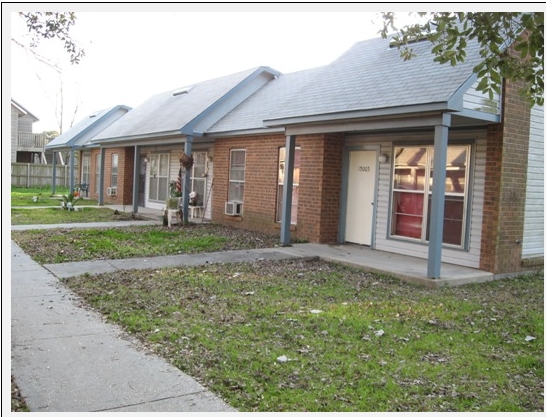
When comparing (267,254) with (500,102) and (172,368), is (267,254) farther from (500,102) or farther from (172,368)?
(172,368)

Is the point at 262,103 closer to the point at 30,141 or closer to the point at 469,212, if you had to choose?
the point at 469,212

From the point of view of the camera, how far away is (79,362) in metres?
5.01

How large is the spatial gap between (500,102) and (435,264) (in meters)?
3.11

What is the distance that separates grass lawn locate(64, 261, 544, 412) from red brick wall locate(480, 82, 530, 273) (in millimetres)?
734

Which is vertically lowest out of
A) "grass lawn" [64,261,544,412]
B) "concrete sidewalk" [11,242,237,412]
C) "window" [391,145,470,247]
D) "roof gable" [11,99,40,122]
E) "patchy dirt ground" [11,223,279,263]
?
"concrete sidewalk" [11,242,237,412]

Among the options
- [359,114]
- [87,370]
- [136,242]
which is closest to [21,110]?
[136,242]

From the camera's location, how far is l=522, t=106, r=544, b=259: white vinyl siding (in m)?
10.4

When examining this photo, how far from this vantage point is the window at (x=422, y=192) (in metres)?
10.5

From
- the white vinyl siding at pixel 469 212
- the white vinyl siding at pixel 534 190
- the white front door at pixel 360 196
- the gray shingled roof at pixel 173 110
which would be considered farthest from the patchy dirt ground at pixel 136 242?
the white vinyl siding at pixel 534 190

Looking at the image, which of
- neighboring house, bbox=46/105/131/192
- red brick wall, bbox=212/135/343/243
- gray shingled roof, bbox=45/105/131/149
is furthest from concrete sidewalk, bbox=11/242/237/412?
gray shingled roof, bbox=45/105/131/149

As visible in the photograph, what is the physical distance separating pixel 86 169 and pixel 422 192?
25.7 m

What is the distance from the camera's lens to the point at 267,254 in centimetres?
1131

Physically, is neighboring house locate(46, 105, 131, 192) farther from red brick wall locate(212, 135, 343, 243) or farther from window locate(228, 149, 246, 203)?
window locate(228, 149, 246, 203)

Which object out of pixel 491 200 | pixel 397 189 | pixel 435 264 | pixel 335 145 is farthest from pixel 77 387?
pixel 335 145
